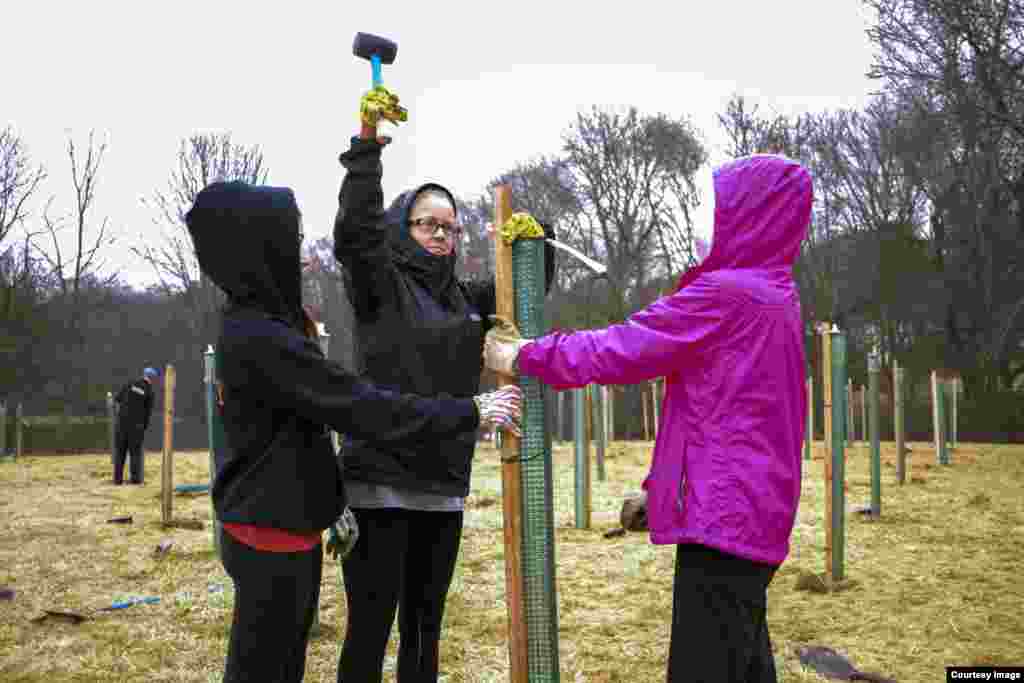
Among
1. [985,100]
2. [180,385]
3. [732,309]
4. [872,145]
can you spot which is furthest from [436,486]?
[180,385]

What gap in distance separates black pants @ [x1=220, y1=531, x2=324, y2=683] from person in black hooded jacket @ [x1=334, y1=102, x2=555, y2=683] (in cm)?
40

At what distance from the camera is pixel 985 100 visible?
16984 mm

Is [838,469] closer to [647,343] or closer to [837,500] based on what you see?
[837,500]

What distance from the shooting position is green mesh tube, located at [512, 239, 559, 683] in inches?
117

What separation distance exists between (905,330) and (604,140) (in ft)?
39.0

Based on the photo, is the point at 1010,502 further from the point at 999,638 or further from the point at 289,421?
the point at 289,421

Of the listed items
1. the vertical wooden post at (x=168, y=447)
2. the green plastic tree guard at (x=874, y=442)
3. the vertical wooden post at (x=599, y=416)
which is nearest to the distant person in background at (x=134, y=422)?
the vertical wooden post at (x=168, y=447)

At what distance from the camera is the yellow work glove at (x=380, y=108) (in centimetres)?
258

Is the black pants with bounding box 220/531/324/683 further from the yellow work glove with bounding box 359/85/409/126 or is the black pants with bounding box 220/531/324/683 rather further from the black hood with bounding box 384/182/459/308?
the yellow work glove with bounding box 359/85/409/126

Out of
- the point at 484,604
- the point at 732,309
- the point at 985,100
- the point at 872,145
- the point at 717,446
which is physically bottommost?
the point at 484,604

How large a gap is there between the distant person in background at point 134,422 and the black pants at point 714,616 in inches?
506

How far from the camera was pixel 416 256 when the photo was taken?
2.93 metres

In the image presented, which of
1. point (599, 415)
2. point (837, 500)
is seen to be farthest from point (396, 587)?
point (599, 415)

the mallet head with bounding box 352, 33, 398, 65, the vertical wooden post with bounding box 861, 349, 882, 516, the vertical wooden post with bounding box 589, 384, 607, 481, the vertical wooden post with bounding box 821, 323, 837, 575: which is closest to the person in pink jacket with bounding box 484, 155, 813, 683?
the mallet head with bounding box 352, 33, 398, 65
